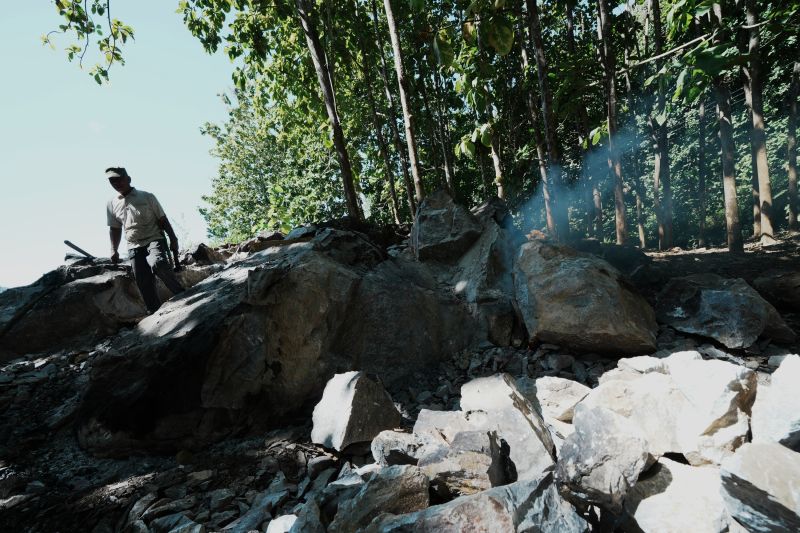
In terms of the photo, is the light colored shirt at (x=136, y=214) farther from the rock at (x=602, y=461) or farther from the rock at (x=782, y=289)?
the rock at (x=782, y=289)

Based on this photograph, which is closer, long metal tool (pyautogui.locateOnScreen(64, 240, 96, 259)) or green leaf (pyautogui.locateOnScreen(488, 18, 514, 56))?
green leaf (pyautogui.locateOnScreen(488, 18, 514, 56))

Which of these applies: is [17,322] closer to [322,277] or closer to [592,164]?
[322,277]

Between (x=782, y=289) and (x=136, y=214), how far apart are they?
6.20 meters

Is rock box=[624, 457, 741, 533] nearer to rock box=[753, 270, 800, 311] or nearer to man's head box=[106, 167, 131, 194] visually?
rock box=[753, 270, 800, 311]

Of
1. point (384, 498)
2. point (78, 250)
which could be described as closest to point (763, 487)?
point (384, 498)

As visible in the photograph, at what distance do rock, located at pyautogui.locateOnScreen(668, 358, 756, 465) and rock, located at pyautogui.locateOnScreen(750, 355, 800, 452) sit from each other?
0.06m

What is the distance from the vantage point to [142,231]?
4117 millimetres

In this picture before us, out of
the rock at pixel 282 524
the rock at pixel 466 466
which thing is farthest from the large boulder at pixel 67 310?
the rock at pixel 466 466

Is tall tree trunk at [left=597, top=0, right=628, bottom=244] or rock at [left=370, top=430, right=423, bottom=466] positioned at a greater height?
tall tree trunk at [left=597, top=0, right=628, bottom=244]

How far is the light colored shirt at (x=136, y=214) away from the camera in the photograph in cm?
408

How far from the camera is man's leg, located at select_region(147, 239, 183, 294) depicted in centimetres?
418

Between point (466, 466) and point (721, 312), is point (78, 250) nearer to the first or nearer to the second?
point (466, 466)

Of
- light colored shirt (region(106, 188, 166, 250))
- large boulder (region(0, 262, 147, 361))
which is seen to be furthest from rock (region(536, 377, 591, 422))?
large boulder (region(0, 262, 147, 361))

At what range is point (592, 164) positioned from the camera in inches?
714
